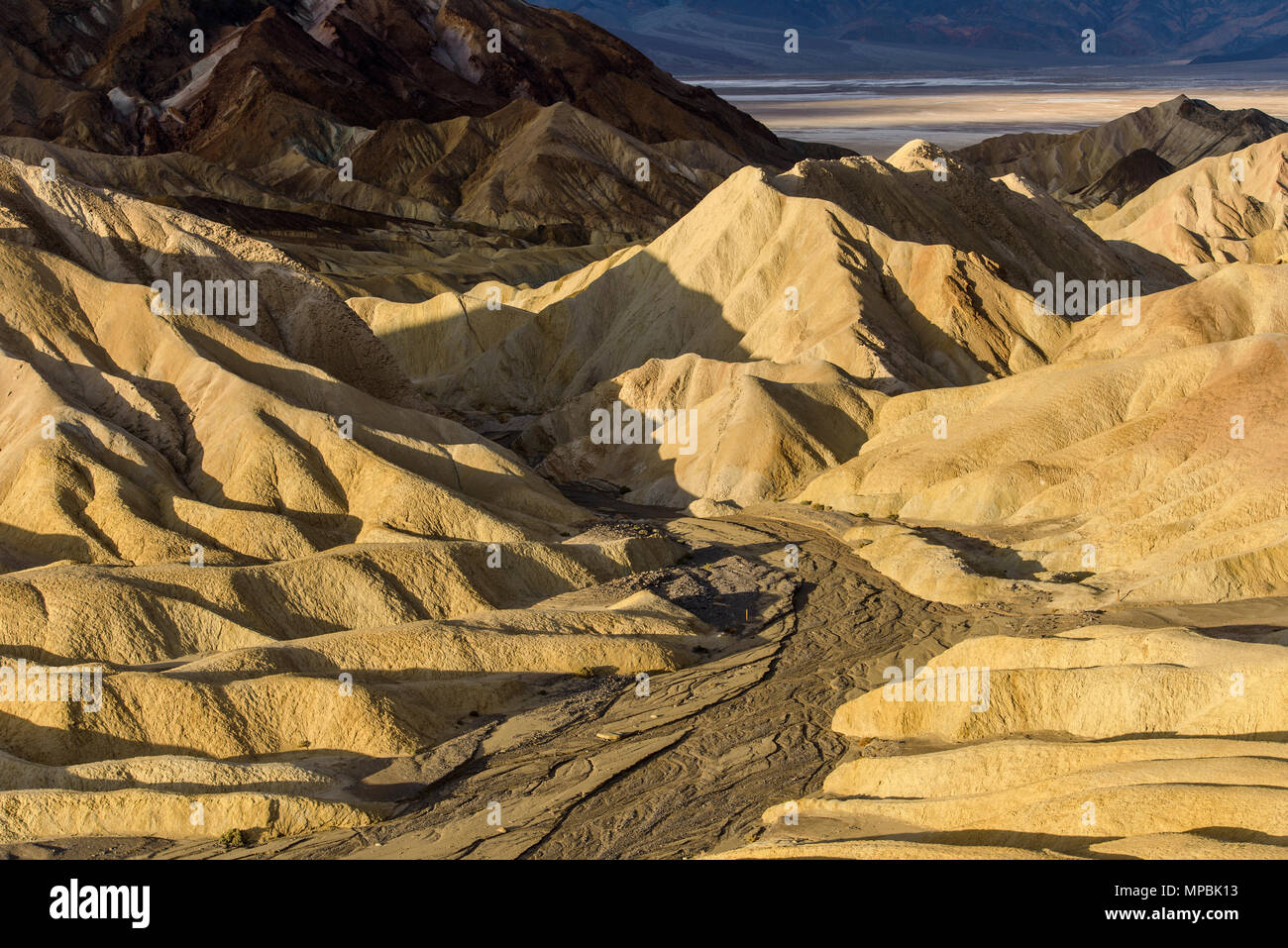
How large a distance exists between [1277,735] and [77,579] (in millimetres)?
27613

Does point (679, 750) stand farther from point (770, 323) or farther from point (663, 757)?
point (770, 323)

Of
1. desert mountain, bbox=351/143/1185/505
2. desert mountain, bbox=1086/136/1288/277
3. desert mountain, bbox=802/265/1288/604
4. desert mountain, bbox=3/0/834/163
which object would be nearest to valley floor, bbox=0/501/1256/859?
desert mountain, bbox=802/265/1288/604

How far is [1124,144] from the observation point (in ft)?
580

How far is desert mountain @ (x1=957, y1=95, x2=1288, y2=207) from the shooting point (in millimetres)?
170000

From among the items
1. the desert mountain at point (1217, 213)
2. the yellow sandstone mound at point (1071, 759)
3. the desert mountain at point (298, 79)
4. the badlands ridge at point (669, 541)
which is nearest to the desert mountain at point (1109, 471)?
the badlands ridge at point (669, 541)

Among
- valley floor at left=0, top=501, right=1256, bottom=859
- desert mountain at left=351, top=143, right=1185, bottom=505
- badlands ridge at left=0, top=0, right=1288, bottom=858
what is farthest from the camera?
desert mountain at left=351, top=143, right=1185, bottom=505

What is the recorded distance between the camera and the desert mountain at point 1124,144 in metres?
170

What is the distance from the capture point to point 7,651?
33719 mm

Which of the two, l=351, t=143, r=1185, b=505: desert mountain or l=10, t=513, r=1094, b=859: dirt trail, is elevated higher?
l=351, t=143, r=1185, b=505: desert mountain

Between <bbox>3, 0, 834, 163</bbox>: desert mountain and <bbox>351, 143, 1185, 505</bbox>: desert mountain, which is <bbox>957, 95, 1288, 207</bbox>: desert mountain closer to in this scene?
<bbox>3, 0, 834, 163</bbox>: desert mountain

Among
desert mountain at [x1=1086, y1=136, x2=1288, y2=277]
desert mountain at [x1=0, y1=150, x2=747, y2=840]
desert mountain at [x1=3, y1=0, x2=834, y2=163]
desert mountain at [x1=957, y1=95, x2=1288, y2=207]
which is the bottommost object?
desert mountain at [x1=0, y1=150, x2=747, y2=840]

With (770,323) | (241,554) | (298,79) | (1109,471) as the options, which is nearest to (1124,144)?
(298,79)

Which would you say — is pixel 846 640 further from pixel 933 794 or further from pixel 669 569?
pixel 933 794

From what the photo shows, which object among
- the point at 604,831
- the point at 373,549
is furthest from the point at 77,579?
the point at 604,831
